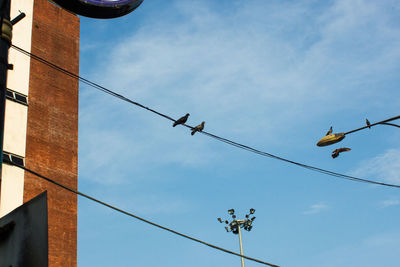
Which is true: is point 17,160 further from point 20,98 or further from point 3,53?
point 3,53

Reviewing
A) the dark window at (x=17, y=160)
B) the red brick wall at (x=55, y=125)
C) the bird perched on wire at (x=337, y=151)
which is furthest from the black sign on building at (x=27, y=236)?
the dark window at (x=17, y=160)

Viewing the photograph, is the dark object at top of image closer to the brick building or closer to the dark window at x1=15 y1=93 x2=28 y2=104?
the brick building

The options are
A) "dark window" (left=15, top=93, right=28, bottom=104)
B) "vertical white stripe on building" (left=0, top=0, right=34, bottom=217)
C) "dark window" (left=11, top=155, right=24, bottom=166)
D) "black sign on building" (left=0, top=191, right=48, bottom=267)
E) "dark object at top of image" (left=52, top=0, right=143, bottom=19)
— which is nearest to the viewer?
"black sign on building" (left=0, top=191, right=48, bottom=267)

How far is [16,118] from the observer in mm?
28406

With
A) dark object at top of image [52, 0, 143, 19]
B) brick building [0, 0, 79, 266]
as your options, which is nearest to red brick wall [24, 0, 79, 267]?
brick building [0, 0, 79, 266]

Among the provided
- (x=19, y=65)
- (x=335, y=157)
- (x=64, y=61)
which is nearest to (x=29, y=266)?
(x=335, y=157)

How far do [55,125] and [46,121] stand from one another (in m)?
0.67

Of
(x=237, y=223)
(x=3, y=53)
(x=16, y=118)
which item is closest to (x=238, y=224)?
(x=237, y=223)

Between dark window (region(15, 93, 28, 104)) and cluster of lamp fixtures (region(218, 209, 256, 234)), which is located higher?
dark window (region(15, 93, 28, 104))

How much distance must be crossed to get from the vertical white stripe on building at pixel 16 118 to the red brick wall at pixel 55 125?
0.37 meters

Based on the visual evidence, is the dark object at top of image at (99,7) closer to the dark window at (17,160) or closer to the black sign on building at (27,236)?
the black sign on building at (27,236)

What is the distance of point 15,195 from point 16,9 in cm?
1178

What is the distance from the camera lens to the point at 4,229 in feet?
12.5

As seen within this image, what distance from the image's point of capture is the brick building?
27547 mm
